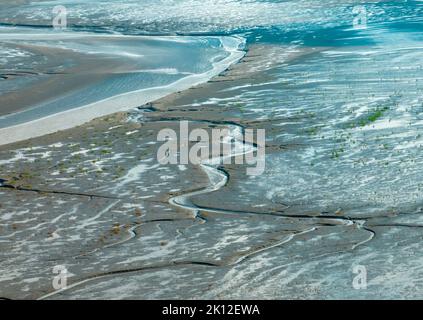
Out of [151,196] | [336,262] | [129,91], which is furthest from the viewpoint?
[129,91]

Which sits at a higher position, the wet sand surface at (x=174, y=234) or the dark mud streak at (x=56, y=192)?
the wet sand surface at (x=174, y=234)

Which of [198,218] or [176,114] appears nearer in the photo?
[198,218]

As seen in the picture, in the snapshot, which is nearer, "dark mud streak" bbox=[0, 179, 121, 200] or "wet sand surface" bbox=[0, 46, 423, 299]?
"wet sand surface" bbox=[0, 46, 423, 299]

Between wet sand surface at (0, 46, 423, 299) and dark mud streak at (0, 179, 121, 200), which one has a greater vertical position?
wet sand surface at (0, 46, 423, 299)

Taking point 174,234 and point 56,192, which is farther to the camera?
point 56,192

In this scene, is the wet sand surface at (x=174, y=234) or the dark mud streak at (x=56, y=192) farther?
the dark mud streak at (x=56, y=192)

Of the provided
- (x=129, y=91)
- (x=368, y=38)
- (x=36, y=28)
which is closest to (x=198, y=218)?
(x=129, y=91)
